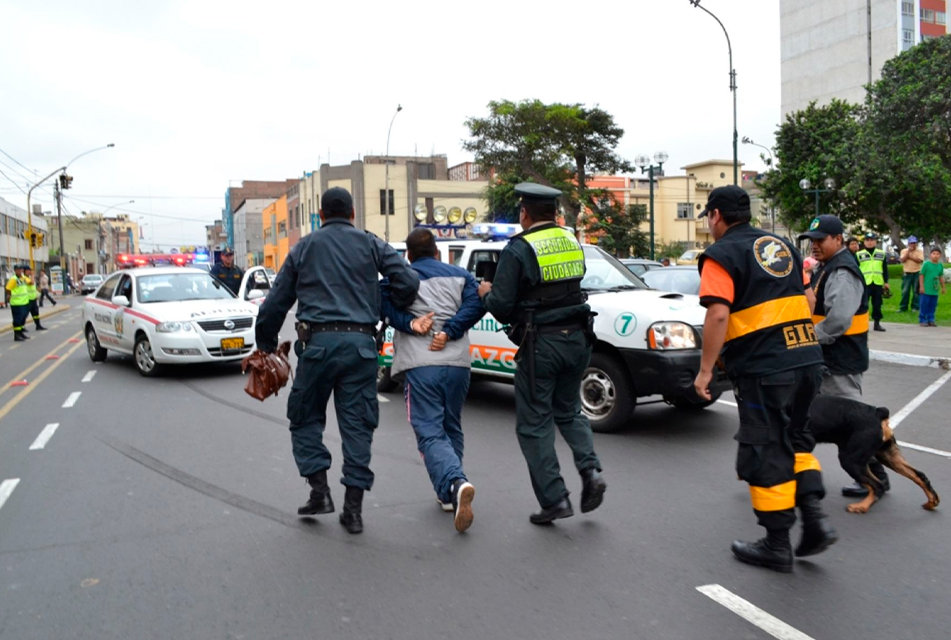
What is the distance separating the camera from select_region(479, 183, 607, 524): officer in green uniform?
484 centimetres

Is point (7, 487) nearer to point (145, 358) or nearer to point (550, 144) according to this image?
point (145, 358)

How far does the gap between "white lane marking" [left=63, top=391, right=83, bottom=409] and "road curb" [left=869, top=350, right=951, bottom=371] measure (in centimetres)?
1118

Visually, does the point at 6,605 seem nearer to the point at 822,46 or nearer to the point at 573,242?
the point at 573,242

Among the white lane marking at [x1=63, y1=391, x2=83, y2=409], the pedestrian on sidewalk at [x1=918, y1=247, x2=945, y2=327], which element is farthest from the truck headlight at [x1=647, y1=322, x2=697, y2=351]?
the pedestrian on sidewalk at [x1=918, y1=247, x2=945, y2=327]

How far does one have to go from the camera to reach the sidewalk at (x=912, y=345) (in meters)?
12.1

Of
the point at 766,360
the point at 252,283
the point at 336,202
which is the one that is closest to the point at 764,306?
the point at 766,360

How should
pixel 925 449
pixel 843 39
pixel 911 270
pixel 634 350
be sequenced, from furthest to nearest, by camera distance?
pixel 843 39 < pixel 911 270 < pixel 634 350 < pixel 925 449

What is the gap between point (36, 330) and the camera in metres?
23.8

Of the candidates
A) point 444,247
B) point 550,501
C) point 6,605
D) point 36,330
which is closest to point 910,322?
point 444,247

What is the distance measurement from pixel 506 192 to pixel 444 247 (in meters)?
34.7

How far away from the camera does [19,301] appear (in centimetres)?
2005

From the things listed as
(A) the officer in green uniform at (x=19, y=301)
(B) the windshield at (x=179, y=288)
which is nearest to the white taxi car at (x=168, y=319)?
(B) the windshield at (x=179, y=288)

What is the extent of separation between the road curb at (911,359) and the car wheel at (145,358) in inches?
422

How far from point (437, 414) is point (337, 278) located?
3.40 ft
